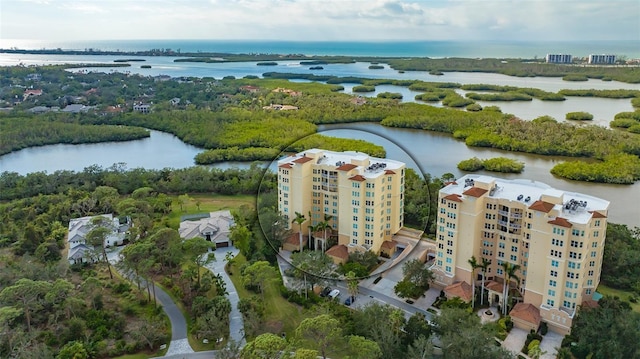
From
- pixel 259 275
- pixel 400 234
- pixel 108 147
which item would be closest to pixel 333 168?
pixel 400 234

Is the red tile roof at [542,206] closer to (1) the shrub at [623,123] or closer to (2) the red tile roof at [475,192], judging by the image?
(2) the red tile roof at [475,192]

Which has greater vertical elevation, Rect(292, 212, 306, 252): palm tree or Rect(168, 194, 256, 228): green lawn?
Rect(292, 212, 306, 252): palm tree

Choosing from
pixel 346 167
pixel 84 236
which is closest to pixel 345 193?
pixel 346 167

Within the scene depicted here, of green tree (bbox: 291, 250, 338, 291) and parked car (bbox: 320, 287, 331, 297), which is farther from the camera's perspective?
parked car (bbox: 320, 287, 331, 297)

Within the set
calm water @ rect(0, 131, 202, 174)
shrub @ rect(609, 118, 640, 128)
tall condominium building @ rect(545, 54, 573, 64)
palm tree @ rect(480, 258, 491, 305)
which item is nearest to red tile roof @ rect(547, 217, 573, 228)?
palm tree @ rect(480, 258, 491, 305)

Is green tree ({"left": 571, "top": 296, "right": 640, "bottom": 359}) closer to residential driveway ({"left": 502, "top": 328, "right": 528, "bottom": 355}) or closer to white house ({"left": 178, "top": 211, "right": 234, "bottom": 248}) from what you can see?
residential driveway ({"left": 502, "top": 328, "right": 528, "bottom": 355})

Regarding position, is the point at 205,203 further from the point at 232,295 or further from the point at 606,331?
the point at 606,331
